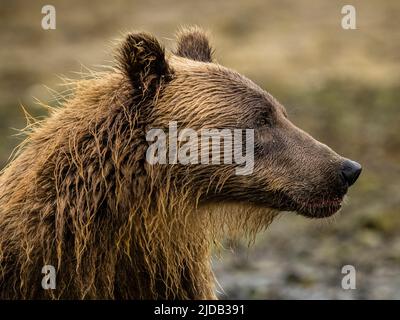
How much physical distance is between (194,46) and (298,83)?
12.2 metres

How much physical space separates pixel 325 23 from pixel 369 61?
2584mm

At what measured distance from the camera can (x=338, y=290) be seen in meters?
10.9

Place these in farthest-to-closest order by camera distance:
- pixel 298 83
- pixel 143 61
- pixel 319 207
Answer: pixel 298 83 → pixel 319 207 → pixel 143 61

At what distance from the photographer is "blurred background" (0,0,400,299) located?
11.7m

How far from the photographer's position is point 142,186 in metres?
7.15

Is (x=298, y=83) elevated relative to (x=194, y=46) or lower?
elevated

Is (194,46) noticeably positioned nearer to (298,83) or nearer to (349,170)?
(349,170)

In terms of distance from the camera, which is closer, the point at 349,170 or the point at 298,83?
the point at 349,170

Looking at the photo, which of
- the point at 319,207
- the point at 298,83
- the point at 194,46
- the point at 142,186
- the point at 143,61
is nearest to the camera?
the point at 142,186

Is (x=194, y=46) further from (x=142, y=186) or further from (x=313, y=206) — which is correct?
(x=313, y=206)

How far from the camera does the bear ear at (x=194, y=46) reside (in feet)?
26.8

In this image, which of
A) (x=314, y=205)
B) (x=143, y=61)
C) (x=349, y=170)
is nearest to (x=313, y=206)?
(x=314, y=205)

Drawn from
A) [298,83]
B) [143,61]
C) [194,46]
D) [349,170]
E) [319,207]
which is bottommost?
[319,207]
